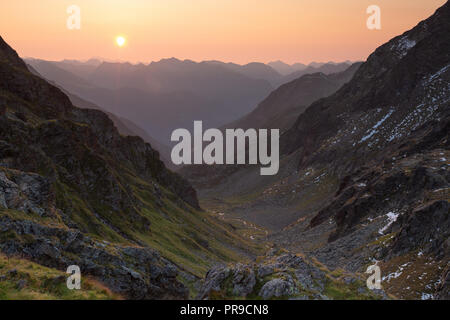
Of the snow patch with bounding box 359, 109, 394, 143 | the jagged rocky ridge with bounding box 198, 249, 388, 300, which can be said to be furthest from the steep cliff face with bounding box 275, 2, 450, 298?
the jagged rocky ridge with bounding box 198, 249, 388, 300

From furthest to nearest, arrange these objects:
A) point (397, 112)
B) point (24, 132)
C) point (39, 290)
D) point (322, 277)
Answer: point (397, 112) → point (24, 132) → point (322, 277) → point (39, 290)

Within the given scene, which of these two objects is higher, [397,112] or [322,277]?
[397,112]

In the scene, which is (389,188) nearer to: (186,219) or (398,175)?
(398,175)

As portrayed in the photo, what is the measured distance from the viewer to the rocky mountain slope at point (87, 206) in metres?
28.0

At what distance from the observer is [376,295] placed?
2275 centimetres

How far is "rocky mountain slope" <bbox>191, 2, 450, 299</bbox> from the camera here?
5272 cm

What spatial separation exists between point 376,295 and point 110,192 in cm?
4431

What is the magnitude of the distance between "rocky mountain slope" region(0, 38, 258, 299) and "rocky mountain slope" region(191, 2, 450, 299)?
78.7 ft

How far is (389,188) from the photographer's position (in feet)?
288

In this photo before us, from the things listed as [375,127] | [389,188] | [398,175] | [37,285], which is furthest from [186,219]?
[375,127]

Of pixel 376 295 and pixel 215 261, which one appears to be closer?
pixel 376 295

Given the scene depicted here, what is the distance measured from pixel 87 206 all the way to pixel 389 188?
210 feet

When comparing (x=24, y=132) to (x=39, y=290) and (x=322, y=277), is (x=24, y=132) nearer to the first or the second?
(x=39, y=290)
